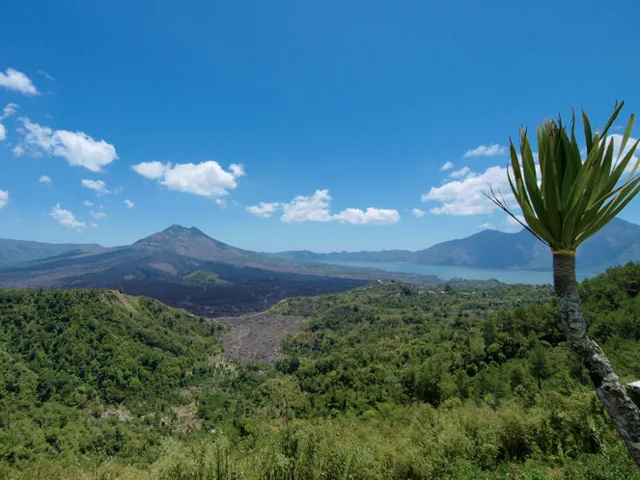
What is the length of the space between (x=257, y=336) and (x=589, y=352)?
3323 inches

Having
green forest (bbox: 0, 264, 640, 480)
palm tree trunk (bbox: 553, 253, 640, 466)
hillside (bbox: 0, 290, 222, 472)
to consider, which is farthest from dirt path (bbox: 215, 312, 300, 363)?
palm tree trunk (bbox: 553, 253, 640, 466)

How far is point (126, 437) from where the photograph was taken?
32.5 m

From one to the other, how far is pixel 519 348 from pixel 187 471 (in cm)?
3508

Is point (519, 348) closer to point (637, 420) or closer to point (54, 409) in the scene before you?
point (637, 420)

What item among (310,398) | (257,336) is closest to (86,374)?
(310,398)

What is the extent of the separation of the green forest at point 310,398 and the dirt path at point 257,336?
3.74 m

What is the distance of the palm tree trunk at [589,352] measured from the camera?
3.30 meters

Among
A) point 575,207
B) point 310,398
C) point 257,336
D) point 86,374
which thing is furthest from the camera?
point 257,336

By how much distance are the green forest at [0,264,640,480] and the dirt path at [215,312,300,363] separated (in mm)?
3736

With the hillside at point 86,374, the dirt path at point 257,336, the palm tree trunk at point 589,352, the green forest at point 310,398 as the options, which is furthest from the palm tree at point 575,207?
the dirt path at point 257,336

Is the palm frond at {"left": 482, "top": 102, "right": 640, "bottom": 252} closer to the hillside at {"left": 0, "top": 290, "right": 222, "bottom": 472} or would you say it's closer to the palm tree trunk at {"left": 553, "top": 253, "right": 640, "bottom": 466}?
Result: the palm tree trunk at {"left": 553, "top": 253, "right": 640, "bottom": 466}

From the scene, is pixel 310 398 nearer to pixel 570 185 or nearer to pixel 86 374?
pixel 86 374

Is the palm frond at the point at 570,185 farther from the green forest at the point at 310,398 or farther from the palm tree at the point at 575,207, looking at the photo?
the green forest at the point at 310,398

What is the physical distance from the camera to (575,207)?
3320 millimetres
